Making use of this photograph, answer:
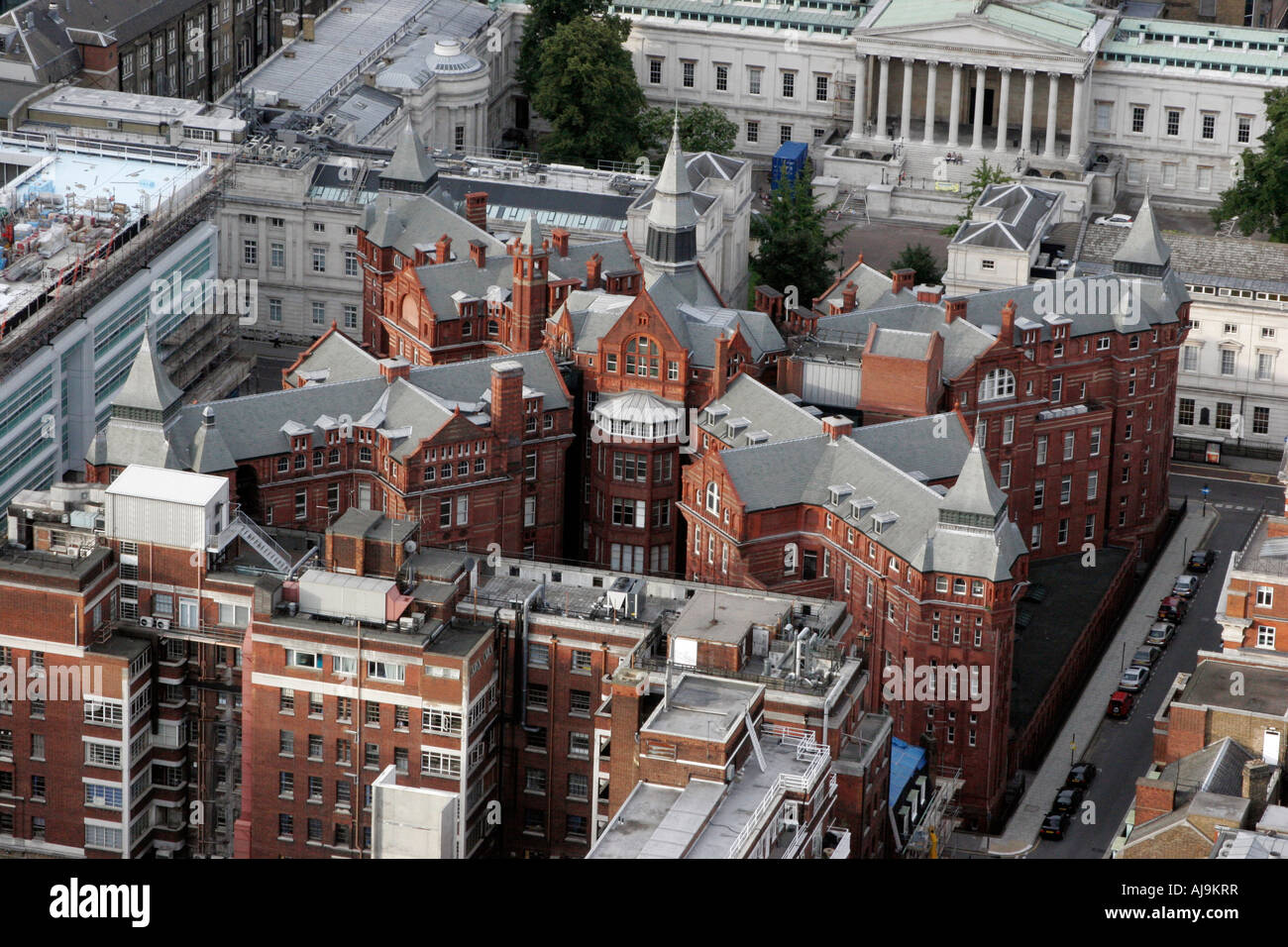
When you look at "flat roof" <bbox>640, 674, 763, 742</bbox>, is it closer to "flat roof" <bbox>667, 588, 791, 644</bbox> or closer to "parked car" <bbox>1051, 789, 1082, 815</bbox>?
"flat roof" <bbox>667, 588, 791, 644</bbox>

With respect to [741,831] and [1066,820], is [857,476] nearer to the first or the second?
[1066,820]

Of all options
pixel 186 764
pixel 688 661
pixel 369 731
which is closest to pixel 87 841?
pixel 186 764

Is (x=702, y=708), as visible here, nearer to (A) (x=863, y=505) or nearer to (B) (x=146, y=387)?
(A) (x=863, y=505)

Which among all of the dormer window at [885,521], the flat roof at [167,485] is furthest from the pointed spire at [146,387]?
the dormer window at [885,521]

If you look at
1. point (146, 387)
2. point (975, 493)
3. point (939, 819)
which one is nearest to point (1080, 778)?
point (939, 819)

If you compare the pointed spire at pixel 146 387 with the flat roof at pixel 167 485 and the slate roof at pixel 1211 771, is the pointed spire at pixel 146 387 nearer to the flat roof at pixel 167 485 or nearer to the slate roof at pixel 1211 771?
the flat roof at pixel 167 485
